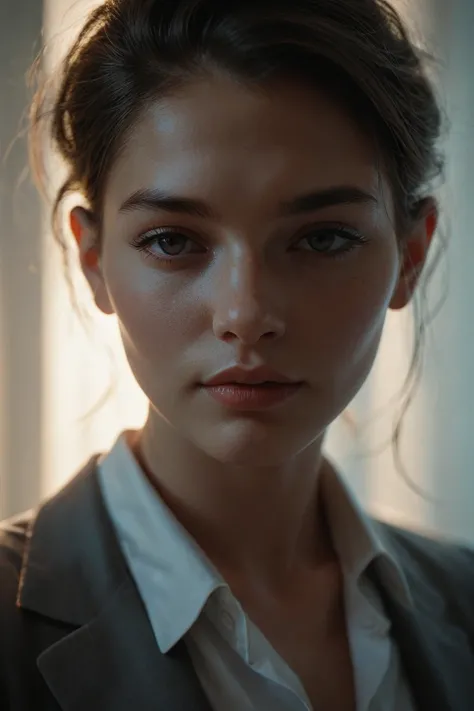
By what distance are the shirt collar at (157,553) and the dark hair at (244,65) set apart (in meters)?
0.27

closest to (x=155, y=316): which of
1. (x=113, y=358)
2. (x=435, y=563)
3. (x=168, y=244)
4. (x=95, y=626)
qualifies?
(x=168, y=244)

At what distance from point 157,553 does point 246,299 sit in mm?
270

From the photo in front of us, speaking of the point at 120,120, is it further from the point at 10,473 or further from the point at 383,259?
Answer: the point at 10,473

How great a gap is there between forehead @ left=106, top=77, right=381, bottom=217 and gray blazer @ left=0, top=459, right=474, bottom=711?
0.33m

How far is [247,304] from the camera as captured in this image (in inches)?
28.0

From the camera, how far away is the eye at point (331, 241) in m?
0.77

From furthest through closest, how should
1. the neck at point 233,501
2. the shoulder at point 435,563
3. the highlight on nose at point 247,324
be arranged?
1. the shoulder at point 435,563
2. the neck at point 233,501
3. the highlight on nose at point 247,324

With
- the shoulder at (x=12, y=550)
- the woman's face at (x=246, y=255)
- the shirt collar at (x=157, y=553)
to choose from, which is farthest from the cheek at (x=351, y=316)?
the shoulder at (x=12, y=550)

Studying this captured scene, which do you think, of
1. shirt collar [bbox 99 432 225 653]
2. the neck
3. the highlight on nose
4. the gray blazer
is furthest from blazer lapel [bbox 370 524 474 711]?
the highlight on nose

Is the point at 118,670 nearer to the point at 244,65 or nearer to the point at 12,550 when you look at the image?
the point at 12,550

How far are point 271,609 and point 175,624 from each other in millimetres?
141

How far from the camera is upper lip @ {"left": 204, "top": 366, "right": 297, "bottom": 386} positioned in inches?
29.0

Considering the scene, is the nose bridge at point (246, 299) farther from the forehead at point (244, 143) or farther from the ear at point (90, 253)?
the ear at point (90, 253)

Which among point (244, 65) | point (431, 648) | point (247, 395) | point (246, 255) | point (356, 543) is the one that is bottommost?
point (431, 648)
